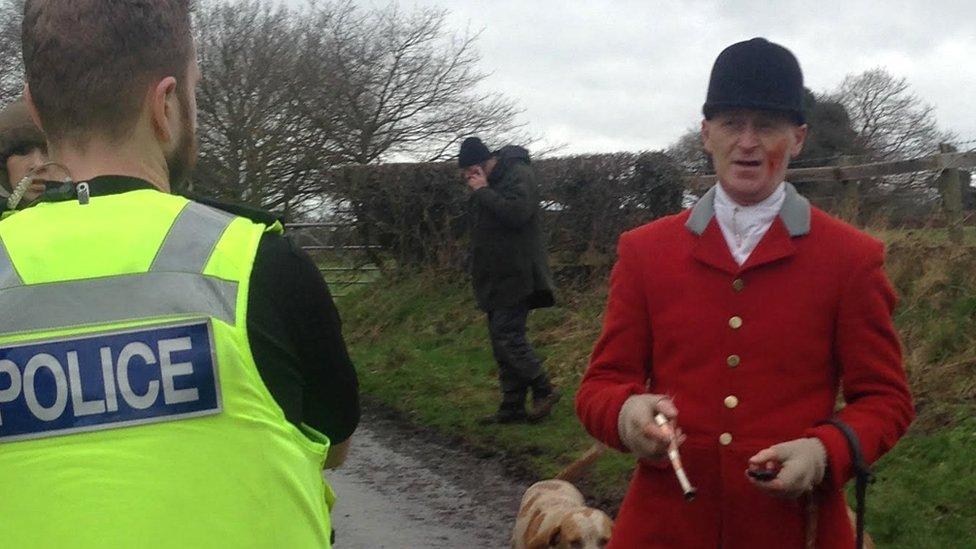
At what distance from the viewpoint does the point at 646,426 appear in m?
2.52

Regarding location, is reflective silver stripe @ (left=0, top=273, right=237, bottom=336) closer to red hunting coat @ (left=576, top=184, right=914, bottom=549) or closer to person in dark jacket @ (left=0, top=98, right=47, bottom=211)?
red hunting coat @ (left=576, top=184, right=914, bottom=549)

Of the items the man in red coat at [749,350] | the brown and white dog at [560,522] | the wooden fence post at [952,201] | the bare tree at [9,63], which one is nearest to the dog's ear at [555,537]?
the brown and white dog at [560,522]

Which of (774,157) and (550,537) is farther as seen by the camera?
(550,537)

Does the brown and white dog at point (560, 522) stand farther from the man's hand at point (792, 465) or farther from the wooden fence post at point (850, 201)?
the wooden fence post at point (850, 201)

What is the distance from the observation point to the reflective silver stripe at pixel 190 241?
1671mm

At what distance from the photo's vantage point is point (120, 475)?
160 centimetres

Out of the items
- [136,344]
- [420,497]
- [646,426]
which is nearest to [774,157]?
[646,426]

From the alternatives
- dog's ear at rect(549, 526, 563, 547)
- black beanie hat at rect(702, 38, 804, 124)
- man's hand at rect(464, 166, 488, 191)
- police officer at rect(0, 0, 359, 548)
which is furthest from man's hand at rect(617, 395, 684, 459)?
man's hand at rect(464, 166, 488, 191)

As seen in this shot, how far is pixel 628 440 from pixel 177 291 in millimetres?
1244

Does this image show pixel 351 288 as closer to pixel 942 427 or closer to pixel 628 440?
pixel 942 427

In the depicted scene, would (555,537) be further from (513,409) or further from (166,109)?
(166,109)

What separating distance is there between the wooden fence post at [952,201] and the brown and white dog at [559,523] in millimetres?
4984

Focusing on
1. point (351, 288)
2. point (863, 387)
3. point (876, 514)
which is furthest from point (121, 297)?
point (351, 288)

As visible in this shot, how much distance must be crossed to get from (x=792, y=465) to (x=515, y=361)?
6.89 m
